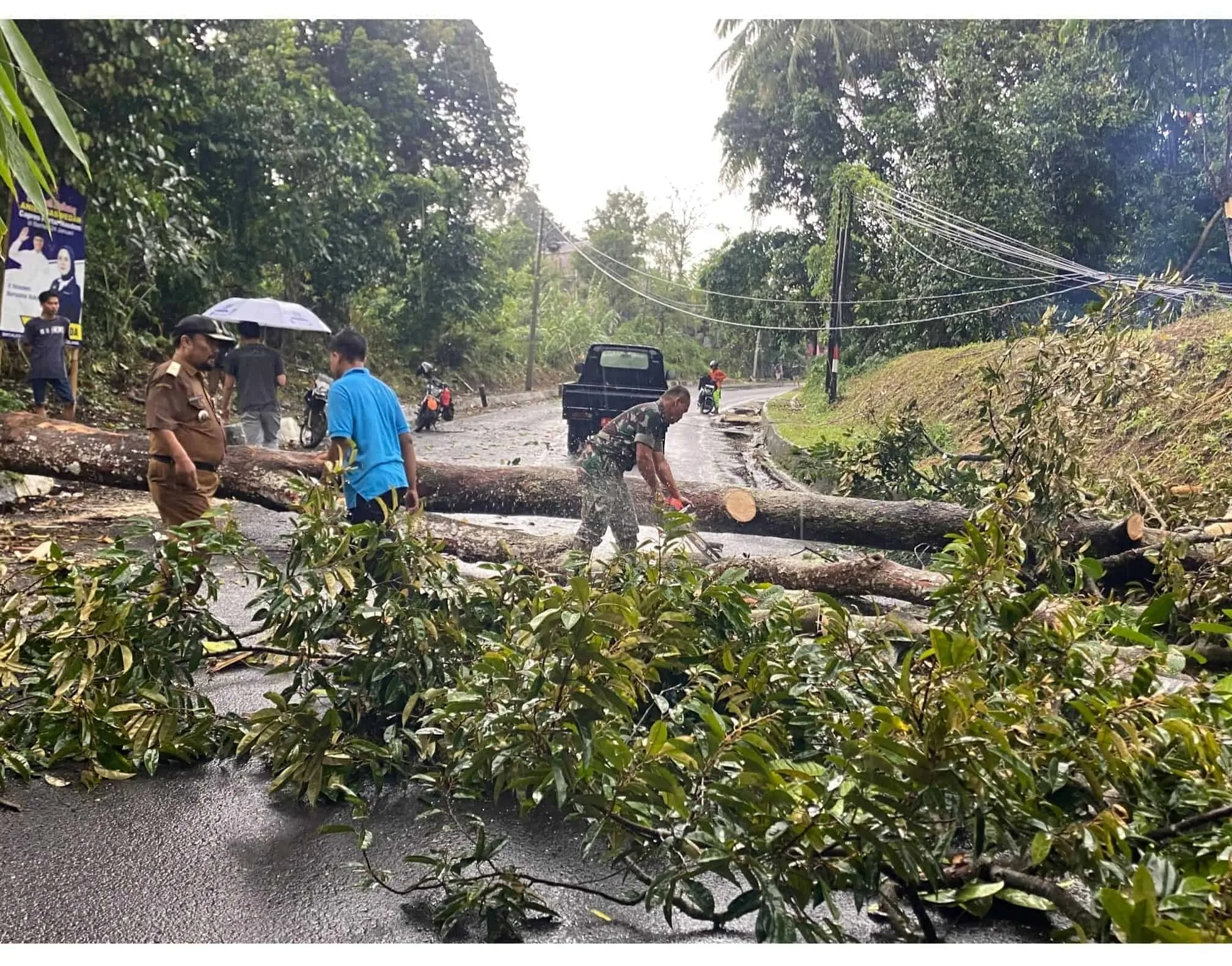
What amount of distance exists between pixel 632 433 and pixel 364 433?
0.98 meters

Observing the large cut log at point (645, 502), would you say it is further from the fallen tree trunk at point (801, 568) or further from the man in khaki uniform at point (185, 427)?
the man in khaki uniform at point (185, 427)

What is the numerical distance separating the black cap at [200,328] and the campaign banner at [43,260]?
555mm

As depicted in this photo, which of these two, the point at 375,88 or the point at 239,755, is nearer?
the point at 239,755

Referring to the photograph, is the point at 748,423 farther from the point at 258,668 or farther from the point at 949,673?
the point at 258,668

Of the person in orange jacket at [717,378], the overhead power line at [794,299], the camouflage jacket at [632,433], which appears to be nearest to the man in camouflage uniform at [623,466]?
the camouflage jacket at [632,433]

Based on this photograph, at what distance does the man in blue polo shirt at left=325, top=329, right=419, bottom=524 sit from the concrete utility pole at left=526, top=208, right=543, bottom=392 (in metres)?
0.52

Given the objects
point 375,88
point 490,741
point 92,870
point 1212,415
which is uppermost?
point 375,88

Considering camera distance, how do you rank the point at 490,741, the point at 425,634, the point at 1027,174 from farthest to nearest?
the point at 1027,174 → the point at 425,634 → the point at 490,741

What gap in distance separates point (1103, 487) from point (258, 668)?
10.7ft

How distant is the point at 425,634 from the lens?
275 centimetres

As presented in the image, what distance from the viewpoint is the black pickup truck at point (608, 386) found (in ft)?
11.3

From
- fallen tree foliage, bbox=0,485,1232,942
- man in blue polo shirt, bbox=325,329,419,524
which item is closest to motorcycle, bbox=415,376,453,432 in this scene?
man in blue polo shirt, bbox=325,329,419,524

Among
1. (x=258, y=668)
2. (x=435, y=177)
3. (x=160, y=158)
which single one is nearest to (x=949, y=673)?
(x=258, y=668)

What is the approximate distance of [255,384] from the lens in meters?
4.23
